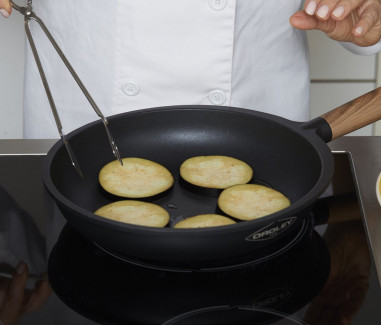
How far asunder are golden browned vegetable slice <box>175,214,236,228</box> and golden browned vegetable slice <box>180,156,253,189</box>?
0.28ft

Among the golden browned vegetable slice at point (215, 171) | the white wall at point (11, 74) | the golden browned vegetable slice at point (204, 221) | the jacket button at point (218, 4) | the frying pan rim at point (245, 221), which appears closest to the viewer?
the frying pan rim at point (245, 221)

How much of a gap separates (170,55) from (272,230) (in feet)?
1.61

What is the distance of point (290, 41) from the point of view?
115 centimetres

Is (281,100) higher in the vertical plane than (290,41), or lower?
lower

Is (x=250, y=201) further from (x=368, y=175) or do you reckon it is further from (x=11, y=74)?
(x=11, y=74)

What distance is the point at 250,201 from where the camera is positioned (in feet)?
2.63

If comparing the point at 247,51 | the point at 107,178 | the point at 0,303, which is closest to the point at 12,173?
the point at 107,178

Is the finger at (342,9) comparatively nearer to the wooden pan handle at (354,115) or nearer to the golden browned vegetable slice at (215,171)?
the wooden pan handle at (354,115)

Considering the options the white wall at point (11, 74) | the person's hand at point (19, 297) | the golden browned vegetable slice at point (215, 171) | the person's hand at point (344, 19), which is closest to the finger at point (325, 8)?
the person's hand at point (344, 19)

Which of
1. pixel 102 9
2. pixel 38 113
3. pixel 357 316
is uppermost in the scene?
→ pixel 102 9

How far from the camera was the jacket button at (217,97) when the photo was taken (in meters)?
1.10

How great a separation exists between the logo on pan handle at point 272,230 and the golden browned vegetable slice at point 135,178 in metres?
0.21

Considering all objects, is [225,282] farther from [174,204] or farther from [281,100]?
[281,100]

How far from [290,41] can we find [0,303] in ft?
2.32
